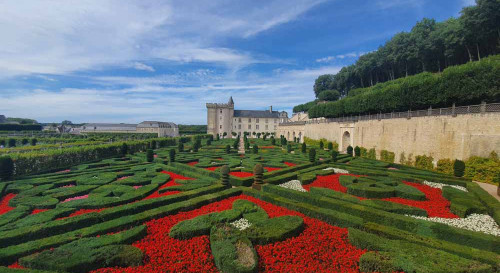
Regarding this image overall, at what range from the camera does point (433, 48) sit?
138ft

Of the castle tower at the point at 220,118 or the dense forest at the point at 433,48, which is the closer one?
the dense forest at the point at 433,48

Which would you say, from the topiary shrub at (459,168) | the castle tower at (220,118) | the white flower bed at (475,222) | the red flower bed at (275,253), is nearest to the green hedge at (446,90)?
the topiary shrub at (459,168)

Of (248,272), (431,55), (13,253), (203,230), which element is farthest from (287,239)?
(431,55)

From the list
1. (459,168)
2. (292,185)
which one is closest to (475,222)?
(292,185)

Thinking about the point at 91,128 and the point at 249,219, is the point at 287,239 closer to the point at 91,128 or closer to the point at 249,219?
the point at 249,219

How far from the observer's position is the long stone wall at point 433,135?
17344 millimetres

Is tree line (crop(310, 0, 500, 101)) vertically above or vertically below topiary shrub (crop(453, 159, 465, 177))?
above

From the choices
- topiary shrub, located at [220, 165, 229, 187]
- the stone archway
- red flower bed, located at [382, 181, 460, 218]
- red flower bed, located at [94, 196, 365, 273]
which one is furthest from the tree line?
red flower bed, located at [94, 196, 365, 273]

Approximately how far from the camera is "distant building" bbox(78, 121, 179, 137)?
8331 cm

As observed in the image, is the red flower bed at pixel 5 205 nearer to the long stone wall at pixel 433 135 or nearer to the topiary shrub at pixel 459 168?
the topiary shrub at pixel 459 168

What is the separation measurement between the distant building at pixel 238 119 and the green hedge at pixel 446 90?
5475 centimetres

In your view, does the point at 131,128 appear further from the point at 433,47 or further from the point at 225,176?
the point at 433,47

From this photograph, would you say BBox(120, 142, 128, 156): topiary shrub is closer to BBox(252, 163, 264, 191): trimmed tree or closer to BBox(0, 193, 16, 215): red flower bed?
BBox(0, 193, 16, 215): red flower bed

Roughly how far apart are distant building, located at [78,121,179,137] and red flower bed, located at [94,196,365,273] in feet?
256
